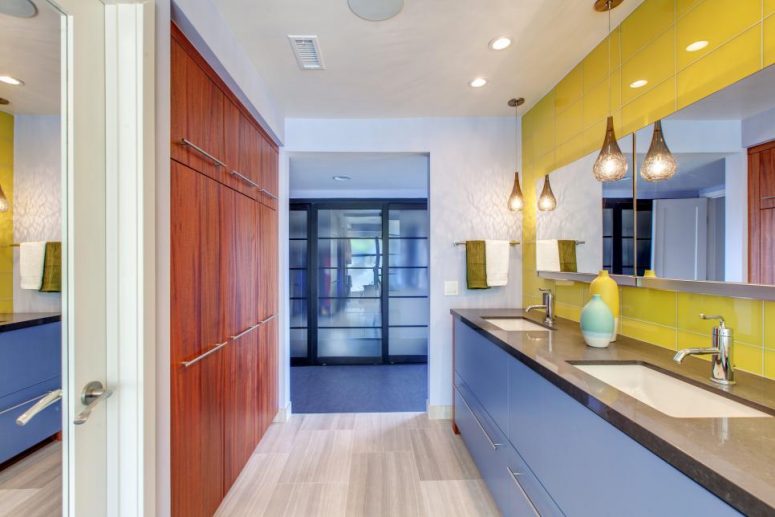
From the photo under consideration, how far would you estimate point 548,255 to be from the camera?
220 cm

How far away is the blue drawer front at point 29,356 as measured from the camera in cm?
76

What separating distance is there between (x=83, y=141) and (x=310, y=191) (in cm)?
343

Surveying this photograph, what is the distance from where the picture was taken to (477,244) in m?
2.53

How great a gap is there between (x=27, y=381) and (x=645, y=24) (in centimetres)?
251

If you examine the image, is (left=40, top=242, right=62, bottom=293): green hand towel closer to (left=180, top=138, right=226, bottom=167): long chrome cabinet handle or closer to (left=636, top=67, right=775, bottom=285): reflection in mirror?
(left=180, top=138, right=226, bottom=167): long chrome cabinet handle

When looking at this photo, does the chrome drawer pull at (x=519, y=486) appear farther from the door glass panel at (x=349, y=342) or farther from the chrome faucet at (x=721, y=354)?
the door glass panel at (x=349, y=342)

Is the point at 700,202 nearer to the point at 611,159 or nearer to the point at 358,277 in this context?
the point at 611,159

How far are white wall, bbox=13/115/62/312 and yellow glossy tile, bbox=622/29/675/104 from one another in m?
2.13

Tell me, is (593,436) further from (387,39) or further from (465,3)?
(387,39)

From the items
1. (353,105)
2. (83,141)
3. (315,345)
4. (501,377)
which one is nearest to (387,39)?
(353,105)

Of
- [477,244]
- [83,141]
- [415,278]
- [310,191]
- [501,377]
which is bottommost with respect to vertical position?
[501,377]

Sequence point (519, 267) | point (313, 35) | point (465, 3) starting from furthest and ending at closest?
1. point (519, 267)
2. point (313, 35)
3. point (465, 3)

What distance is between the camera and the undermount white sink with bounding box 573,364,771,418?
3.01ft

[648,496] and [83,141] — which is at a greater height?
[83,141]
